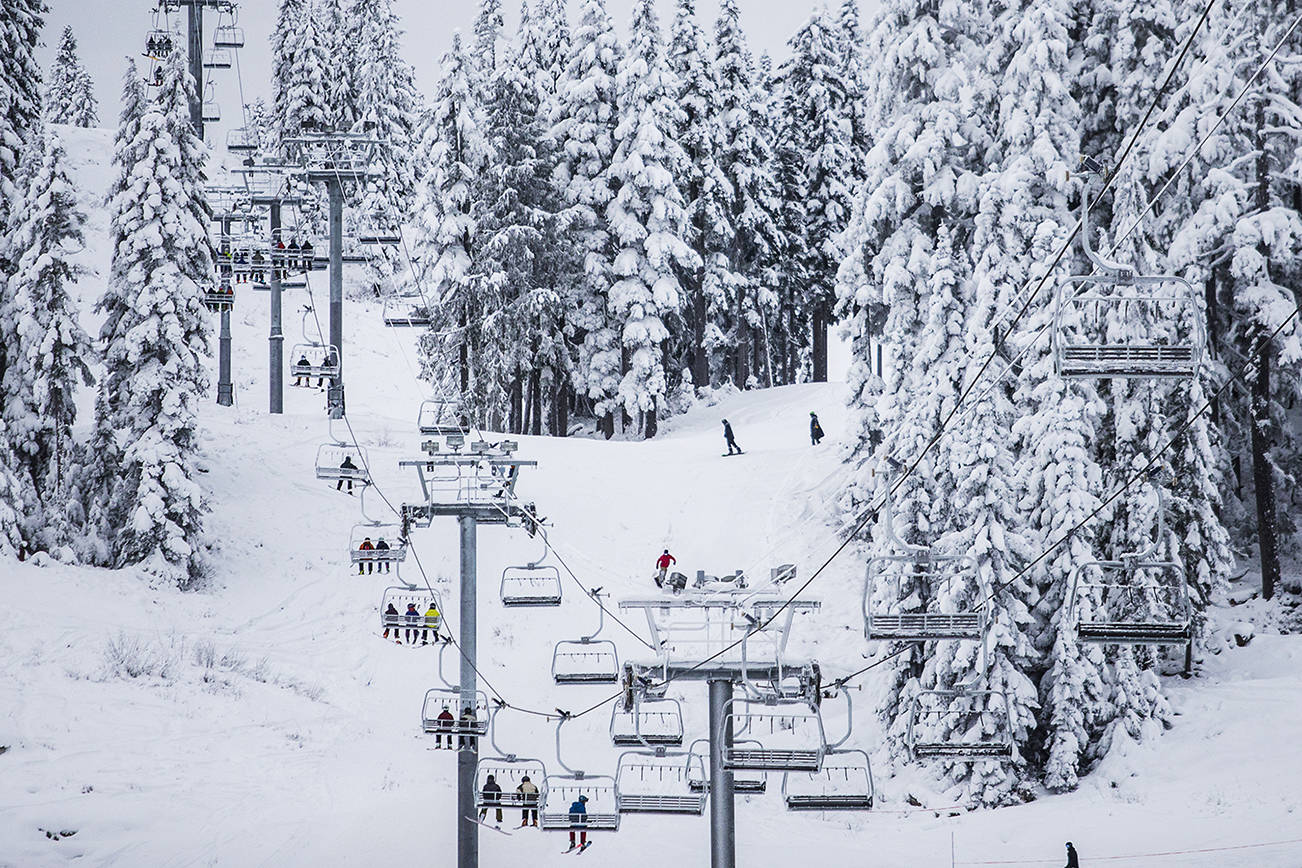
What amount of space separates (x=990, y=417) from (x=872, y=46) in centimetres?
1139

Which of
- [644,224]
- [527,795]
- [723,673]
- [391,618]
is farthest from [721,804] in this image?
[644,224]

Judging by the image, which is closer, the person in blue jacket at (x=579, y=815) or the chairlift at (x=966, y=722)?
the person in blue jacket at (x=579, y=815)

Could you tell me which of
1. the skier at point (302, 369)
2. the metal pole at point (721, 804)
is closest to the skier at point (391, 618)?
the metal pole at point (721, 804)

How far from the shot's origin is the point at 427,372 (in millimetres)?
48000

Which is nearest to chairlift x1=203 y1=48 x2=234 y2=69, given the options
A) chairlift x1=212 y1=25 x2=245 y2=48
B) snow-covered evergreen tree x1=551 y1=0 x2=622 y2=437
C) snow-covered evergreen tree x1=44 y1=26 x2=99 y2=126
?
chairlift x1=212 y1=25 x2=245 y2=48

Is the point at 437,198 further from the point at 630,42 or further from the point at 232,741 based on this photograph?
the point at 232,741

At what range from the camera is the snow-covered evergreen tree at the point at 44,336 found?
107 ft

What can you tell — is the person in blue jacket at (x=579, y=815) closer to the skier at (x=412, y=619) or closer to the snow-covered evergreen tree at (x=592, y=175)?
the skier at (x=412, y=619)

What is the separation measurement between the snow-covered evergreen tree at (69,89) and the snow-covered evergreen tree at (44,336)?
225 ft

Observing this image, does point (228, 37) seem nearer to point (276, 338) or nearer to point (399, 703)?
point (276, 338)

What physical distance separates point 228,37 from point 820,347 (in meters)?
29.3

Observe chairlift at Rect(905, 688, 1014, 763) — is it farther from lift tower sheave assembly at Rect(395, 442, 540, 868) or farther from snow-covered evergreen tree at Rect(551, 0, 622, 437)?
snow-covered evergreen tree at Rect(551, 0, 622, 437)

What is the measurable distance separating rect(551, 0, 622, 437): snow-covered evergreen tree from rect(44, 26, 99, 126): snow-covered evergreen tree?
60027mm

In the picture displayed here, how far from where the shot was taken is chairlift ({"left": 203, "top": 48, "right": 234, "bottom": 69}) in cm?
4144
